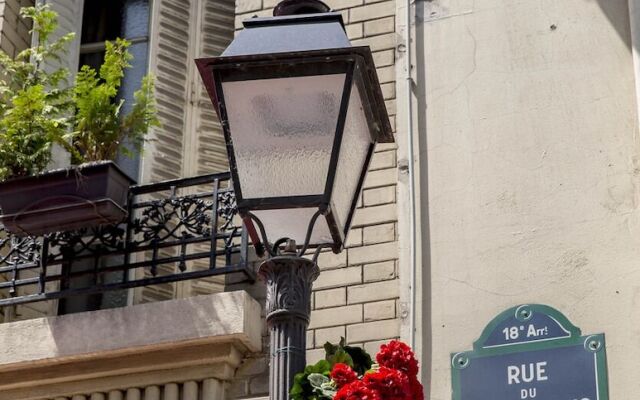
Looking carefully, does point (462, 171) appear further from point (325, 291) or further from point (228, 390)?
point (228, 390)

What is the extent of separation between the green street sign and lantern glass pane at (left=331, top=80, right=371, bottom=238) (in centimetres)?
191

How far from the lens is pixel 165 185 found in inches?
355

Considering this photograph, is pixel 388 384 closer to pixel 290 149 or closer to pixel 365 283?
pixel 290 149

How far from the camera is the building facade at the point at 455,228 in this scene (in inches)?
316

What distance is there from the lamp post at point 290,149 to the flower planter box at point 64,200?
275 cm

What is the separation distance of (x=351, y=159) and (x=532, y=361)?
2.09m

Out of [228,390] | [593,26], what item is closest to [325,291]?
[228,390]

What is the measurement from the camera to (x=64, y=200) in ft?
28.9

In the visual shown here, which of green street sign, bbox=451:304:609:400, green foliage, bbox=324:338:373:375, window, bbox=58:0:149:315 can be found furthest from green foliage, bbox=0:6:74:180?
green foliage, bbox=324:338:373:375

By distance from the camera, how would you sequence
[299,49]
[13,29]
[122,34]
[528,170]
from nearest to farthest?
1. [299,49]
2. [528,170]
3. [13,29]
4. [122,34]

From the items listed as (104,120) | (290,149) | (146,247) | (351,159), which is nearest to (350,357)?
(351,159)

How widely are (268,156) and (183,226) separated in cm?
352

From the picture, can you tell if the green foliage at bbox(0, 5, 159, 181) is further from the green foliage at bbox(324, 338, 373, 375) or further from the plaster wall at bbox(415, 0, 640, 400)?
the green foliage at bbox(324, 338, 373, 375)

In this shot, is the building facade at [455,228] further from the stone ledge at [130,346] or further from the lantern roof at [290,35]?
the lantern roof at [290,35]
